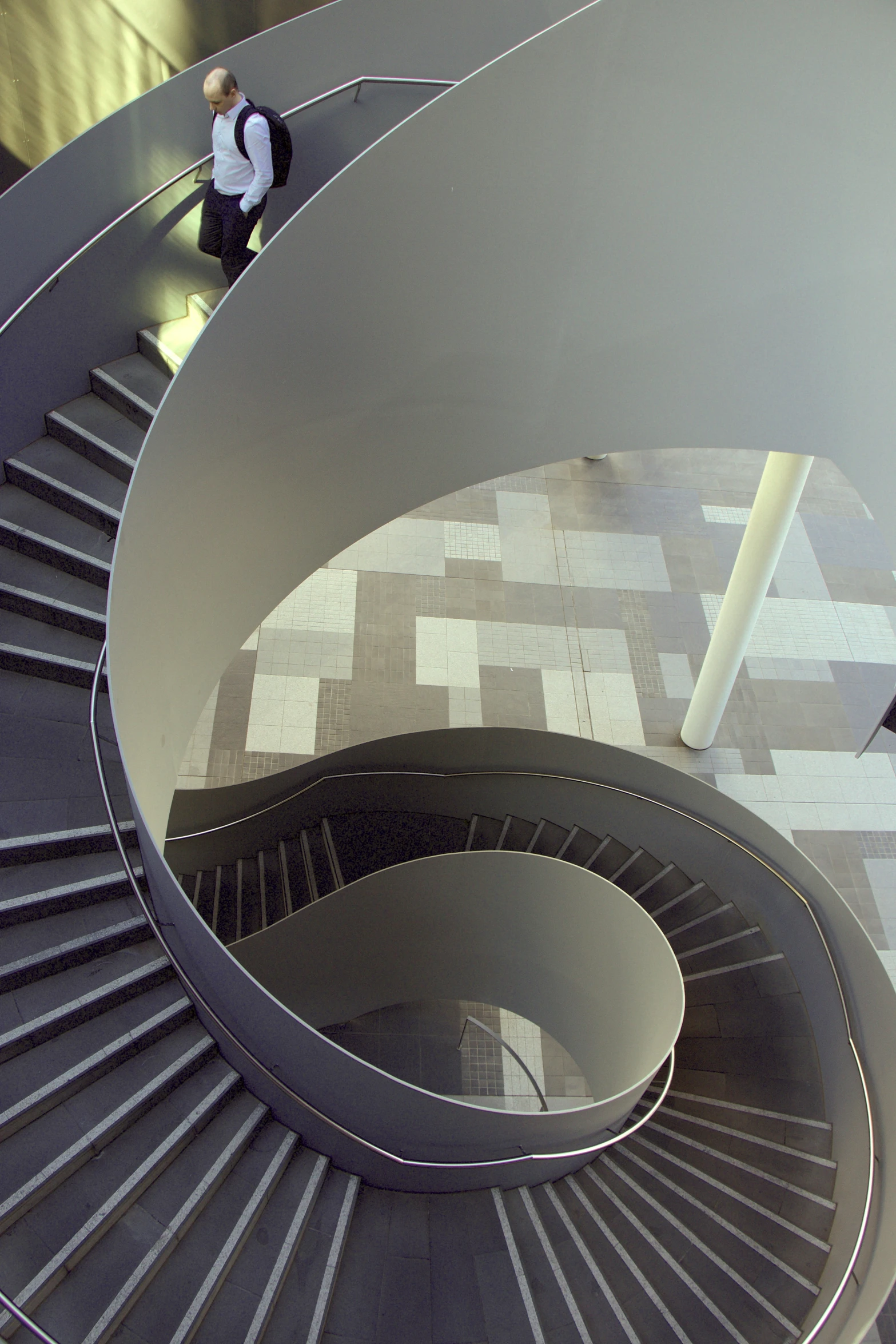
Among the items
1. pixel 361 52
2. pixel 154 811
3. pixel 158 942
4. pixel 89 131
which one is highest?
pixel 361 52

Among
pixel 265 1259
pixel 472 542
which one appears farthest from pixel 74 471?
pixel 472 542

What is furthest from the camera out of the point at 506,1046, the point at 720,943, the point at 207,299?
the point at 506,1046

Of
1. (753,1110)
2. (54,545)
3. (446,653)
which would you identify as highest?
(446,653)

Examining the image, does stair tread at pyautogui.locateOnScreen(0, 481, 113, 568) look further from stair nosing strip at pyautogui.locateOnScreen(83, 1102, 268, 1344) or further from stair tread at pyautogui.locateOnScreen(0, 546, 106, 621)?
stair nosing strip at pyautogui.locateOnScreen(83, 1102, 268, 1344)

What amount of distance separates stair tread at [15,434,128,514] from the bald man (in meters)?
1.31

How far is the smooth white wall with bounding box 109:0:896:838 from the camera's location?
4.11 meters

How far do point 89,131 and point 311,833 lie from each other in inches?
215

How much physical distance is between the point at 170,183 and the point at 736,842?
19.3 ft

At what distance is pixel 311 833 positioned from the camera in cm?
845

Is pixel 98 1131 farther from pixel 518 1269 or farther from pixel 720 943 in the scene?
pixel 720 943

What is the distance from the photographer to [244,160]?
484 cm

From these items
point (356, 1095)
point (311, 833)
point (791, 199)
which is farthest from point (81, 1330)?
point (791, 199)

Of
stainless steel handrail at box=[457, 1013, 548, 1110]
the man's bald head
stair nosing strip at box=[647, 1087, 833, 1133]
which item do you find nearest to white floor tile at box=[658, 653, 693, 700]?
stainless steel handrail at box=[457, 1013, 548, 1110]

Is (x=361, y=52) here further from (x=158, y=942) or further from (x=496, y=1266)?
(x=496, y=1266)
